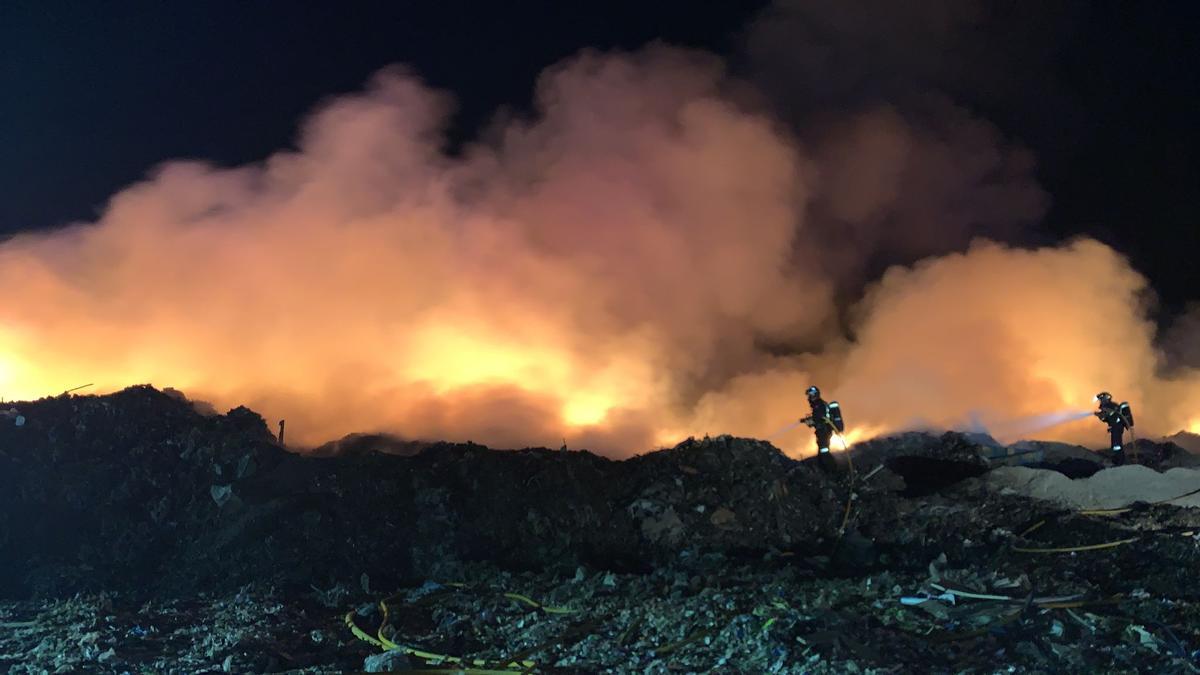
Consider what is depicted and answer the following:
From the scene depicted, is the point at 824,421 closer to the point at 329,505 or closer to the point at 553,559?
the point at 553,559

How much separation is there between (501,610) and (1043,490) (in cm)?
941

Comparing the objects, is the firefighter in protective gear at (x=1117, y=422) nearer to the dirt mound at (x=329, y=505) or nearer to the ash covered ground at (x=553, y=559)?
the ash covered ground at (x=553, y=559)

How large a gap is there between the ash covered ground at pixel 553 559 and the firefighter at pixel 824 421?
52cm

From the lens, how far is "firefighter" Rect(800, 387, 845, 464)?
521 inches

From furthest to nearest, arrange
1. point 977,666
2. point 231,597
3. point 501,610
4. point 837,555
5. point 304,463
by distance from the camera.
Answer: point 304,463, point 837,555, point 231,597, point 501,610, point 977,666

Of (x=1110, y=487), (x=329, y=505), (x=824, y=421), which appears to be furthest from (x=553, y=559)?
(x=1110, y=487)

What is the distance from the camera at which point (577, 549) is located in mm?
10320

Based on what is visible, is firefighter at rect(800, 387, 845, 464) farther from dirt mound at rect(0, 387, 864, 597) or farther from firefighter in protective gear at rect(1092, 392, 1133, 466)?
firefighter in protective gear at rect(1092, 392, 1133, 466)

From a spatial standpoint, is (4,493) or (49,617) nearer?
(49,617)

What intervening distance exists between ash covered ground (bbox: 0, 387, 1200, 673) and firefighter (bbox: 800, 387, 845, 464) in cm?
52

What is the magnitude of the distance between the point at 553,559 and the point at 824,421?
5.76 metres

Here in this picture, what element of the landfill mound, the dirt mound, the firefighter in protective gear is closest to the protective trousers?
the firefighter in protective gear

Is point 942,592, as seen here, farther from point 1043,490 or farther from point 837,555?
point 1043,490

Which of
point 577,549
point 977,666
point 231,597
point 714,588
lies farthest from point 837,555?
point 231,597
